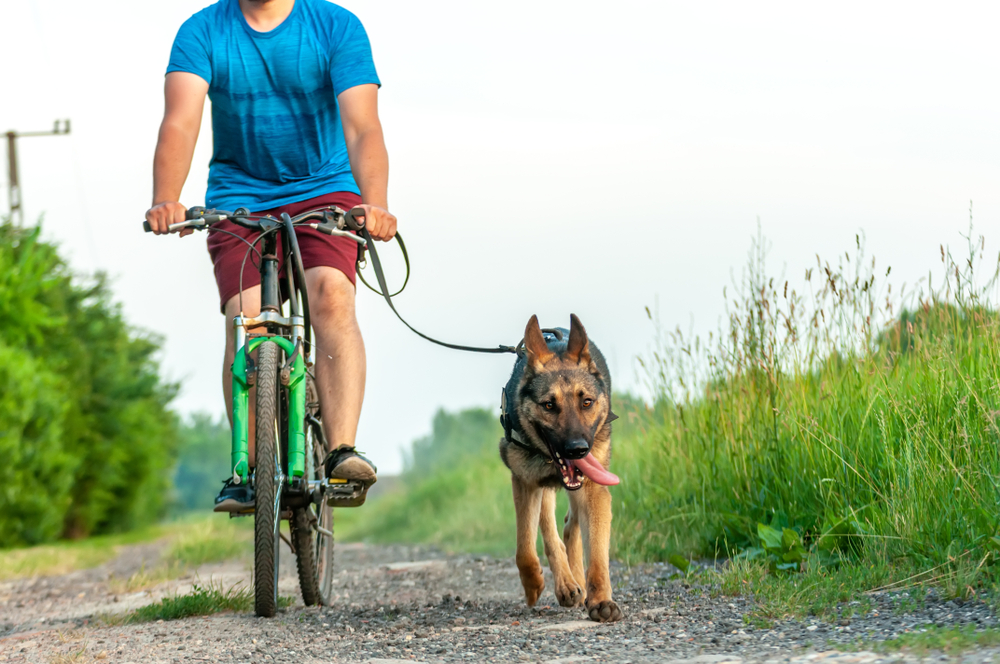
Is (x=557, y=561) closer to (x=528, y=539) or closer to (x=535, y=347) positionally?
(x=528, y=539)

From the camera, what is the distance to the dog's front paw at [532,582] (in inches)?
171

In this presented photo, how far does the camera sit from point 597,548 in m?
4.04

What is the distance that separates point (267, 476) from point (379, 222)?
44.3 inches

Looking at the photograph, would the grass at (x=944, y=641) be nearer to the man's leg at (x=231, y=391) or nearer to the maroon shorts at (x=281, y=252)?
the man's leg at (x=231, y=391)

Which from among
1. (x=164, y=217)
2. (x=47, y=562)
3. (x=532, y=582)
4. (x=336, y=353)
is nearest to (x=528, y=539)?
(x=532, y=582)

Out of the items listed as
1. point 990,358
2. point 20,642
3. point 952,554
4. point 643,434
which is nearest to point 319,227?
point 20,642

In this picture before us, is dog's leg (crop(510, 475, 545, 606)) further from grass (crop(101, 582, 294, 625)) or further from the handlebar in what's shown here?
the handlebar

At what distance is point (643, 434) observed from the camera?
23.4ft

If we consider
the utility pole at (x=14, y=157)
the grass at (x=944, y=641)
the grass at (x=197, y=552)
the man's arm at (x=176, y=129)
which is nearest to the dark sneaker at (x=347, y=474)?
the man's arm at (x=176, y=129)

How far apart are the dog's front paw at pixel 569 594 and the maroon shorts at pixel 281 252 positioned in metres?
1.69

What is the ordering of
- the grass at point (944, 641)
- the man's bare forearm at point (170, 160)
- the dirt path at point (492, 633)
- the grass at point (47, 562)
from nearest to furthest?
the grass at point (944, 641)
the dirt path at point (492, 633)
the man's bare forearm at point (170, 160)
the grass at point (47, 562)

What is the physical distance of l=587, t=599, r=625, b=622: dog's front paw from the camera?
3.81m

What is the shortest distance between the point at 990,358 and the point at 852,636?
2.00 meters

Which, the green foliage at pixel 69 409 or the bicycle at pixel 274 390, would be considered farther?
the green foliage at pixel 69 409
